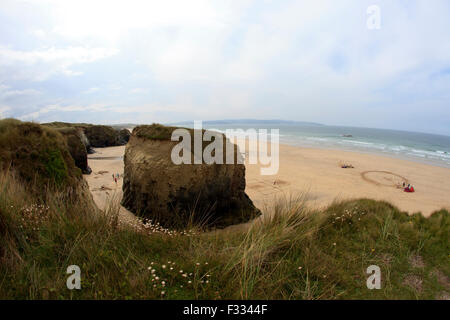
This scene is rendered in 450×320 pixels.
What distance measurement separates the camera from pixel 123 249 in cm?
269

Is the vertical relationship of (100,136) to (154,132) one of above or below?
above

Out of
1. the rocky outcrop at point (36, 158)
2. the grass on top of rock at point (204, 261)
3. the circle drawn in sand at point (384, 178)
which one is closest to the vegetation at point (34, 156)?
the rocky outcrop at point (36, 158)

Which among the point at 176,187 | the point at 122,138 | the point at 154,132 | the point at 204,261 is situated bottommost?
the point at 204,261

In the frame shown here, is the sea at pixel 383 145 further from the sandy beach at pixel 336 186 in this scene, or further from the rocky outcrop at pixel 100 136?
the rocky outcrop at pixel 100 136

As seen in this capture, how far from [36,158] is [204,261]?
5.44m

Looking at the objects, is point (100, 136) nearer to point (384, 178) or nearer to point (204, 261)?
point (204, 261)

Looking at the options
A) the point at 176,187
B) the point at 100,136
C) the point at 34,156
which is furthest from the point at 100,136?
the point at 176,187

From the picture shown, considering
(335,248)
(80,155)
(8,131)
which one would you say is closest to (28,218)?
(8,131)

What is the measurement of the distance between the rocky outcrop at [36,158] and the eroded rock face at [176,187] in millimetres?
1587

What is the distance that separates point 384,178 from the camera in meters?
15.6

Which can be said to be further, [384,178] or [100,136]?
[100,136]

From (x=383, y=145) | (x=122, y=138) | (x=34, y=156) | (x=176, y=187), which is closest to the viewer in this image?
(x=34, y=156)

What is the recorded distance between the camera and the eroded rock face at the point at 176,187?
6059 mm

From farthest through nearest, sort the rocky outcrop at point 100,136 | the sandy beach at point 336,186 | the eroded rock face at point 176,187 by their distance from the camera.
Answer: the rocky outcrop at point 100,136
the sandy beach at point 336,186
the eroded rock face at point 176,187
